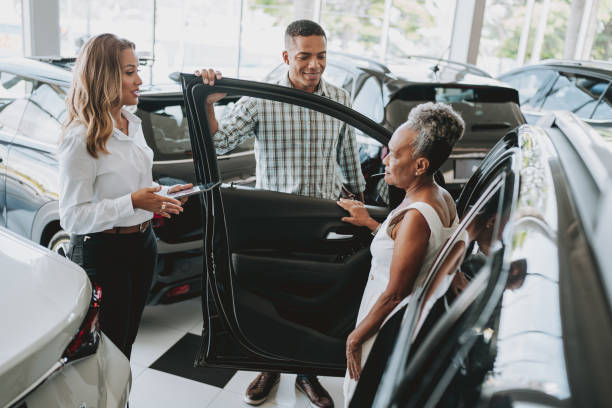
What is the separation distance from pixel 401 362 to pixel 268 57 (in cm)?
789

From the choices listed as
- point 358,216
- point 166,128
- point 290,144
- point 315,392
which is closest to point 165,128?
point 166,128

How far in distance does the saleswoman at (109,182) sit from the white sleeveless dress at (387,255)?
68 centimetres

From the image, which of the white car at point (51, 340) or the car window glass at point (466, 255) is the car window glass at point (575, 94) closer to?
the car window glass at point (466, 255)

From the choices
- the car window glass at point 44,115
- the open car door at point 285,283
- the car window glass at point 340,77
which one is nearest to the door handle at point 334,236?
the open car door at point 285,283

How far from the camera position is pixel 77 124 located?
1.69m

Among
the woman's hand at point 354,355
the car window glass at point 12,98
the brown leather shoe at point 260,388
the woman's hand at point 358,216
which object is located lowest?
the brown leather shoe at point 260,388

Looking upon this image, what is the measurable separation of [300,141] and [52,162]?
122cm

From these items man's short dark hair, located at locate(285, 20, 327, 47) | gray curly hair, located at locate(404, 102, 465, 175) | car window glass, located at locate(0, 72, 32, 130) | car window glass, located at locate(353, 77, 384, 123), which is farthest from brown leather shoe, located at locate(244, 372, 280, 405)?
car window glass, located at locate(353, 77, 384, 123)

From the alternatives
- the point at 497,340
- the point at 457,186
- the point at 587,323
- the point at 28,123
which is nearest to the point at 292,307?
the point at 497,340

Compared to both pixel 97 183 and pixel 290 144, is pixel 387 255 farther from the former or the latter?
pixel 97 183

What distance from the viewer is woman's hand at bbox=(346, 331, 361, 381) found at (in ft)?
4.76

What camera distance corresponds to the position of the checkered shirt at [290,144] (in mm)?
2057

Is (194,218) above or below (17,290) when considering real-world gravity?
below

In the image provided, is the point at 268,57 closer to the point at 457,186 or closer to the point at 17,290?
the point at 457,186
